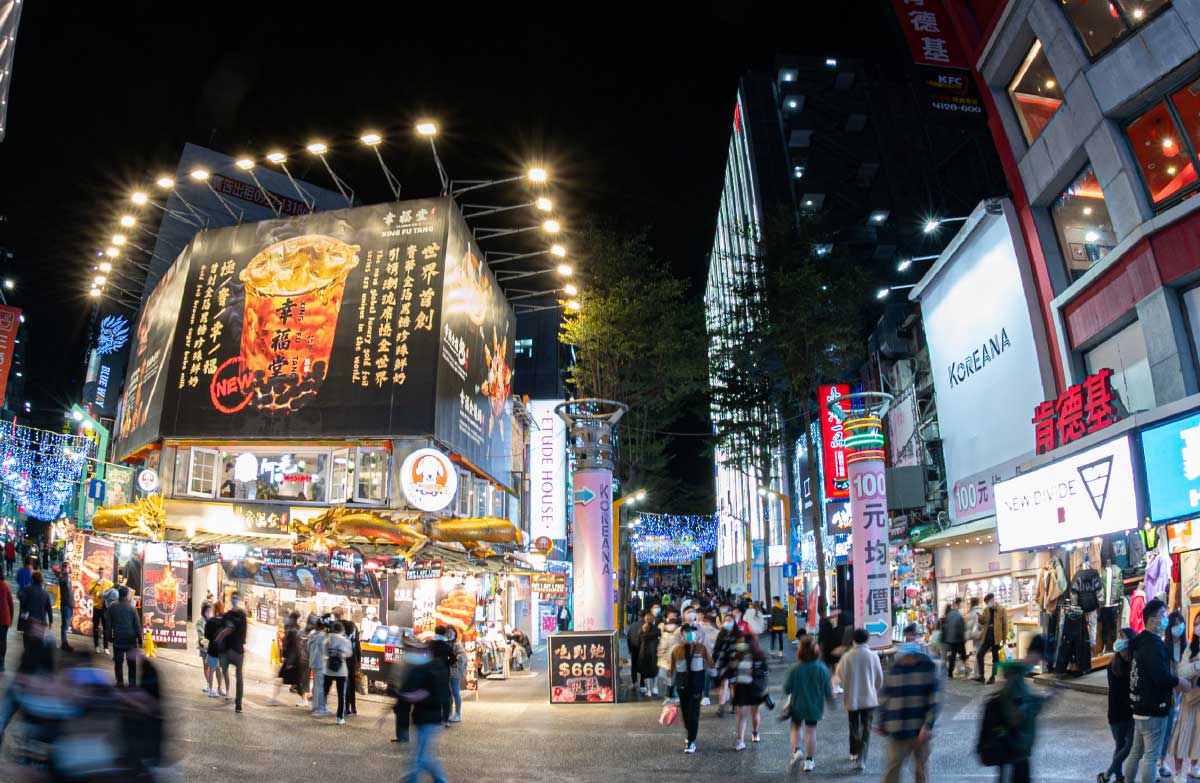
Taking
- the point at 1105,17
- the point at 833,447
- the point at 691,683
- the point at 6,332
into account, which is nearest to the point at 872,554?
the point at 691,683

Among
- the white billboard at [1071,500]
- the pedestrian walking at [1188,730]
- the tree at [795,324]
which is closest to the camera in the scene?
the pedestrian walking at [1188,730]

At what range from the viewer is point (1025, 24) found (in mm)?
17188

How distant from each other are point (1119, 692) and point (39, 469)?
27106 millimetres

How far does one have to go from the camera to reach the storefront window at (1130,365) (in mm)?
15555

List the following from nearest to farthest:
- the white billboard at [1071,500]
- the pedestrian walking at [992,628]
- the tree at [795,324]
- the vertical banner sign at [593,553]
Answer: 1. the white billboard at [1071,500]
2. the pedestrian walking at [992,628]
3. the vertical banner sign at [593,553]
4. the tree at [795,324]

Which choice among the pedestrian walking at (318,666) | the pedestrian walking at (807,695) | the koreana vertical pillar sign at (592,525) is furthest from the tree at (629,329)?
the pedestrian walking at (807,695)

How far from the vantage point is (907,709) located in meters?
7.86

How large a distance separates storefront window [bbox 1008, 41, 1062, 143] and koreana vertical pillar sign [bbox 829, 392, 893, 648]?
7141mm

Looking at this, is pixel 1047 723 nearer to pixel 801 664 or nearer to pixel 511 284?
pixel 801 664

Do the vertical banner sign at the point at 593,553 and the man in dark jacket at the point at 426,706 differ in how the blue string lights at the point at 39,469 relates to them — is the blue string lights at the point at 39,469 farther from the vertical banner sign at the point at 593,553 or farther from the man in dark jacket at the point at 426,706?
the man in dark jacket at the point at 426,706

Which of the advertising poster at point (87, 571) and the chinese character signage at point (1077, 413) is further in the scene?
the advertising poster at point (87, 571)

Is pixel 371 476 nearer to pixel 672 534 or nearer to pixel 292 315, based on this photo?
pixel 292 315

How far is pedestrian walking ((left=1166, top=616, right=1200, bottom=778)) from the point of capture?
28.2ft

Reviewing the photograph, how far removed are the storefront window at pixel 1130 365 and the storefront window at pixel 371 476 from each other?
17181mm
